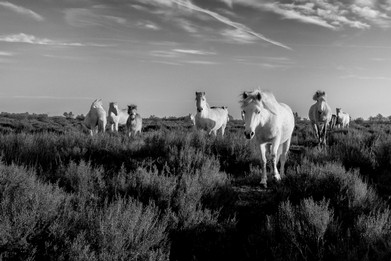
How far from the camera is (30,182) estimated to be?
6.09 meters

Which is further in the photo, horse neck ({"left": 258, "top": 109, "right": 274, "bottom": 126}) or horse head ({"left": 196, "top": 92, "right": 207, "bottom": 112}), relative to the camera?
horse head ({"left": 196, "top": 92, "right": 207, "bottom": 112})

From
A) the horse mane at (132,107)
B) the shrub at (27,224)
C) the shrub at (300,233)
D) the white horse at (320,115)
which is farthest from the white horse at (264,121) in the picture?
the horse mane at (132,107)

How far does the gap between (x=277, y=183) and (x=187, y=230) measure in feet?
11.0

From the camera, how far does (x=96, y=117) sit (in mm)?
19281

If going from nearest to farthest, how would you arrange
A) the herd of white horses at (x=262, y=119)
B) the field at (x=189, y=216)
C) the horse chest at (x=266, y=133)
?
the field at (x=189, y=216), the herd of white horses at (x=262, y=119), the horse chest at (x=266, y=133)

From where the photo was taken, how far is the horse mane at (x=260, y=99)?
27.4ft

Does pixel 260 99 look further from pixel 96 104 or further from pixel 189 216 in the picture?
pixel 96 104

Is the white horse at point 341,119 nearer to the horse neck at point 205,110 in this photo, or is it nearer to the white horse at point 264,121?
the horse neck at point 205,110

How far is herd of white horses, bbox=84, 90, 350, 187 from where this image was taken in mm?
8324

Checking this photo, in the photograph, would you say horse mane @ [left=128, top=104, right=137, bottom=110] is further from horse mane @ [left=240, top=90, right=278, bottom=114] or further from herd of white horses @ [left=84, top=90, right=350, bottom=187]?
horse mane @ [left=240, top=90, right=278, bottom=114]

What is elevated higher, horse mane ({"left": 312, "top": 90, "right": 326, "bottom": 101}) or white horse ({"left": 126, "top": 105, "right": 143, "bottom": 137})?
horse mane ({"left": 312, "top": 90, "right": 326, "bottom": 101})

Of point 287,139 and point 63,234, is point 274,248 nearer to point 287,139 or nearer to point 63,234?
point 63,234

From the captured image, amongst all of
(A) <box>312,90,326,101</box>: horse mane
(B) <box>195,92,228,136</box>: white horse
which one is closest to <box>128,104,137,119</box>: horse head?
→ (B) <box>195,92,228,136</box>: white horse

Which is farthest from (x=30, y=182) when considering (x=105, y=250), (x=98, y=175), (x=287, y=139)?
(x=287, y=139)
